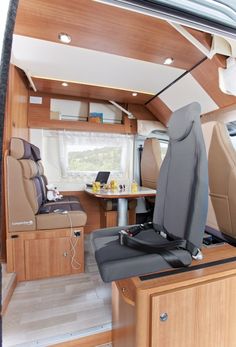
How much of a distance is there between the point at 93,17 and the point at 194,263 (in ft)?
5.90

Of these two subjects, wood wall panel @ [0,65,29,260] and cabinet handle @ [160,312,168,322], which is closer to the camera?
cabinet handle @ [160,312,168,322]

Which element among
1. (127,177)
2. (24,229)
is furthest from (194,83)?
(24,229)

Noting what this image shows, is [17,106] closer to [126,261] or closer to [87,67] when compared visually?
[87,67]

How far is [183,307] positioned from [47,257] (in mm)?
1406

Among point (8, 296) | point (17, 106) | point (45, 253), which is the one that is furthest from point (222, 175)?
point (17, 106)

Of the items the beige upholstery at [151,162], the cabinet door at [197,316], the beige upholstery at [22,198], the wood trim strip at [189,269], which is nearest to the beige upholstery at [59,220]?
the beige upholstery at [22,198]

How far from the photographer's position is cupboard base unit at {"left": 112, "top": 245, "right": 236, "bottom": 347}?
72 centimetres

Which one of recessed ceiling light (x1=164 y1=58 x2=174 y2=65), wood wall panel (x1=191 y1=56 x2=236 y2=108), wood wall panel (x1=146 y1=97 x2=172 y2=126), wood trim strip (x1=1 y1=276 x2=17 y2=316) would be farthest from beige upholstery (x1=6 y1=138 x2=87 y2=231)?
wood wall panel (x1=146 y1=97 x2=172 y2=126)

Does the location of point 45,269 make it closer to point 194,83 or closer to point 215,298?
point 215,298

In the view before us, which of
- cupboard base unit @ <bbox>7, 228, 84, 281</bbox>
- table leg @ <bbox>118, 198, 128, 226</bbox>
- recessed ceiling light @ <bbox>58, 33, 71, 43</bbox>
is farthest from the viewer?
table leg @ <bbox>118, 198, 128, 226</bbox>

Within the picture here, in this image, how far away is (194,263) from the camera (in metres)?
0.91

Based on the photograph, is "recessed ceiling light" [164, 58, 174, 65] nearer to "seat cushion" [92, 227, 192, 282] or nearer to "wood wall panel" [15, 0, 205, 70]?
"wood wall panel" [15, 0, 205, 70]

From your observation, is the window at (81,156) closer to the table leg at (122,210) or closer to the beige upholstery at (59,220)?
the table leg at (122,210)

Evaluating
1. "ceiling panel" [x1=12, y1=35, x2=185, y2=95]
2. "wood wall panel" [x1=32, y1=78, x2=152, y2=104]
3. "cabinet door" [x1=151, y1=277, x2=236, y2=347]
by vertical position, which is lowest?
"cabinet door" [x1=151, y1=277, x2=236, y2=347]
